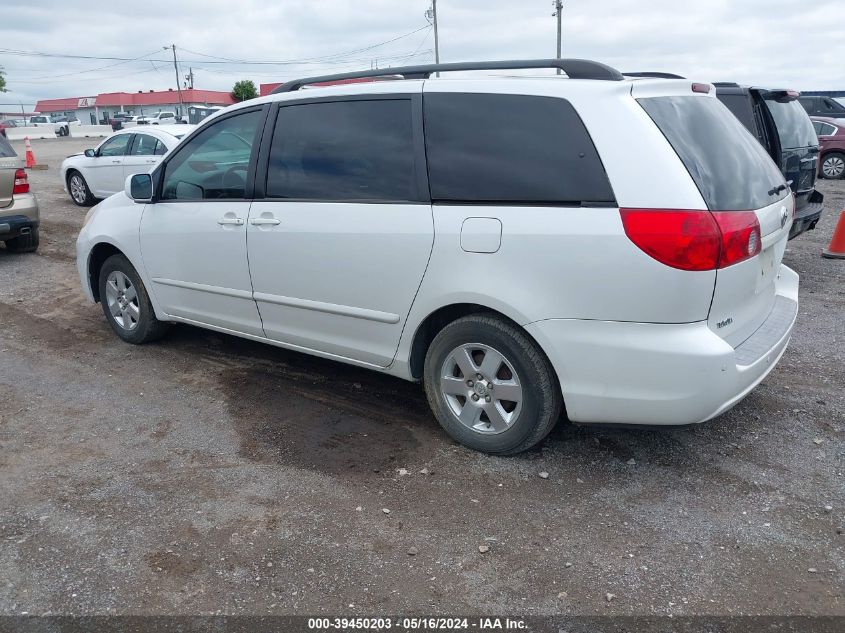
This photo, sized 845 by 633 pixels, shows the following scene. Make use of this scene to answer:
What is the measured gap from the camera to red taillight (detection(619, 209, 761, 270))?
3.08 meters

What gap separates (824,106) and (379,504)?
842 inches

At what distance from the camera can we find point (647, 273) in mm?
3117

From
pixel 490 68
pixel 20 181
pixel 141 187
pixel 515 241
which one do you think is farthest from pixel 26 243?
pixel 515 241

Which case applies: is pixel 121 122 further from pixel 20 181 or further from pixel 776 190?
pixel 776 190

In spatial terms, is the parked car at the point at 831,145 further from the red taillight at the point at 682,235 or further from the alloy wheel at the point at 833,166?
the red taillight at the point at 682,235

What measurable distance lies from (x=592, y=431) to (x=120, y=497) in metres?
2.52

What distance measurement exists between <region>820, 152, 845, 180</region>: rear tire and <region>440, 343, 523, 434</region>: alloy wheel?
1729 centimetres

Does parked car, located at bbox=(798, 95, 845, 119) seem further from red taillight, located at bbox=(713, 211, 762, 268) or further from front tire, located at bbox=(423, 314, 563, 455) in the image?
front tire, located at bbox=(423, 314, 563, 455)

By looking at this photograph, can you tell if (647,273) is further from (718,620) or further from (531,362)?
(718,620)

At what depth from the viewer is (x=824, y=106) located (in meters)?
20.2

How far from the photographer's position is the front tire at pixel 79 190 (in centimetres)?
1355

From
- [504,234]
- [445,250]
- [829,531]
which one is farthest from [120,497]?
[829,531]

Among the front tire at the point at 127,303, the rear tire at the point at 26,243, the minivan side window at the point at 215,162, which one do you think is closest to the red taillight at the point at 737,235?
the minivan side window at the point at 215,162

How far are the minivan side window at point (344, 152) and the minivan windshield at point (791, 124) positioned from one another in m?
5.28
